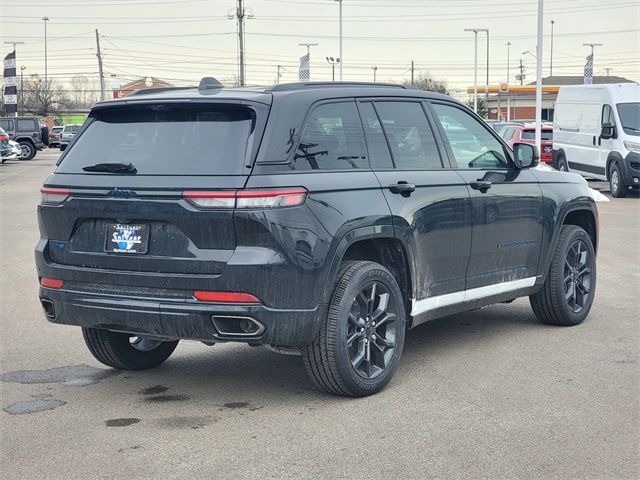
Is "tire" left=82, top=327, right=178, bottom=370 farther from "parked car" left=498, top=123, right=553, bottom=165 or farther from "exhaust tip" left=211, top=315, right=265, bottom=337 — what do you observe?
"parked car" left=498, top=123, right=553, bottom=165

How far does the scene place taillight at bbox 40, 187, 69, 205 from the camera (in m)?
5.88

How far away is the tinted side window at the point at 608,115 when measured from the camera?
2315 cm

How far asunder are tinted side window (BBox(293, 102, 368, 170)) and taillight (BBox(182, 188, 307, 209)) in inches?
10.2

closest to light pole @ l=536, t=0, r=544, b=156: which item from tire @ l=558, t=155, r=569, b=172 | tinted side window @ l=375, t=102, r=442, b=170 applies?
tire @ l=558, t=155, r=569, b=172

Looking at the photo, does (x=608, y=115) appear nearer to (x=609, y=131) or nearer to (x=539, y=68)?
(x=609, y=131)

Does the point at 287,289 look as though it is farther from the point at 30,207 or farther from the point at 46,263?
the point at 30,207

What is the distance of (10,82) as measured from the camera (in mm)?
63719

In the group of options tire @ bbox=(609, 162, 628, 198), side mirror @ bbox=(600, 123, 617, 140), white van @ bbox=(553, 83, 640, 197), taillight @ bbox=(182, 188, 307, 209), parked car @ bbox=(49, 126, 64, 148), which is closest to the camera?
taillight @ bbox=(182, 188, 307, 209)

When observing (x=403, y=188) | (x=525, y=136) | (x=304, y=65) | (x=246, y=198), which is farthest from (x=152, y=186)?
(x=304, y=65)

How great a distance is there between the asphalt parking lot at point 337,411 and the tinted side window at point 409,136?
4.51 ft

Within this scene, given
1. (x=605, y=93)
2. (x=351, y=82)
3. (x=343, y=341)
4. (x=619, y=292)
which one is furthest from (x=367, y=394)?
(x=605, y=93)

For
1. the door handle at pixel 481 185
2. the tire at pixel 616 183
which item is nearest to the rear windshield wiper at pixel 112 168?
the door handle at pixel 481 185

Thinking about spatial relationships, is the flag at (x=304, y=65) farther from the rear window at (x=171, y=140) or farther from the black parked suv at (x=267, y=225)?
the rear window at (x=171, y=140)

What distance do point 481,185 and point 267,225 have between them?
219 cm
